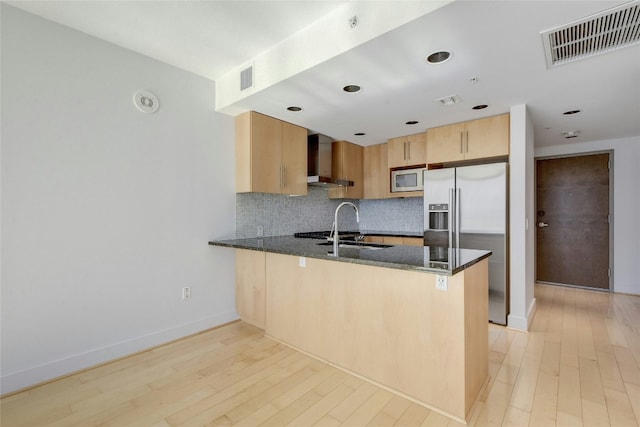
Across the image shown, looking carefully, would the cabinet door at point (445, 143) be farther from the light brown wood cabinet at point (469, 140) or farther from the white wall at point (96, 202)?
the white wall at point (96, 202)

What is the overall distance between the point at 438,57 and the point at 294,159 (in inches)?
75.1

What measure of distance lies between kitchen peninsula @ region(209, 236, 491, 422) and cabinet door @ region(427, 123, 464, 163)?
1.69m

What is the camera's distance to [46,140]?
209cm

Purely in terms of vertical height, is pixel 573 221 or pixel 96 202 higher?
pixel 96 202

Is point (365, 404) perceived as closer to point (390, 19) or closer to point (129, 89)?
point (390, 19)

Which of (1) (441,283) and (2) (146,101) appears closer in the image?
(1) (441,283)

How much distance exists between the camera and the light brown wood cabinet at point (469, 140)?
3.14 metres

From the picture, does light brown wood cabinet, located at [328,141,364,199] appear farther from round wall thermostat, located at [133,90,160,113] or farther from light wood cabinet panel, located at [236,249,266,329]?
round wall thermostat, located at [133,90,160,113]

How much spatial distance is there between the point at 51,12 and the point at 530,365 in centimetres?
425

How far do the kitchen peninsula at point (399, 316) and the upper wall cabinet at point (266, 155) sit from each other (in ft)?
2.95

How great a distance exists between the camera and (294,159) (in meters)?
3.52

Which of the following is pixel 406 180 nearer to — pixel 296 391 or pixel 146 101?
pixel 296 391

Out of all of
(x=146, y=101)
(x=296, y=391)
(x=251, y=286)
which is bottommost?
(x=296, y=391)

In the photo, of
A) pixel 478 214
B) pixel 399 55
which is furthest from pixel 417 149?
pixel 399 55
